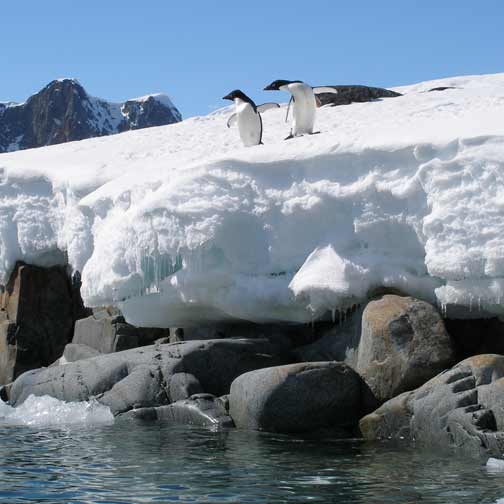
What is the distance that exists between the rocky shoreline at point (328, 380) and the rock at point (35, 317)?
8.00 feet

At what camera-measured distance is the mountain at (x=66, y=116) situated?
119000 mm

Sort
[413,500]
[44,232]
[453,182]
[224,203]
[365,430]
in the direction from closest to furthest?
[413,500] < [365,430] < [453,182] < [224,203] < [44,232]

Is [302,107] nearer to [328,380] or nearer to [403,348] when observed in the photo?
[403,348]

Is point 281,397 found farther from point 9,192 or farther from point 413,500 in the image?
point 9,192

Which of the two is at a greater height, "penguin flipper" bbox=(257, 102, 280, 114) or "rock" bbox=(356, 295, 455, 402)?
"penguin flipper" bbox=(257, 102, 280, 114)

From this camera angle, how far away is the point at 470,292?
9312 mm

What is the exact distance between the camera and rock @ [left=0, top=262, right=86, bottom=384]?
556 inches

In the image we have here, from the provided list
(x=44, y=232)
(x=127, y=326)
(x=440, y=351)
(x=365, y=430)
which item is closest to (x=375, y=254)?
(x=440, y=351)

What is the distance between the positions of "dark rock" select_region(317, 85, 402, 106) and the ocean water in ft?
44.8

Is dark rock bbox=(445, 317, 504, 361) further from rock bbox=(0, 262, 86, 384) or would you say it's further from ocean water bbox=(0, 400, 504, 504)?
rock bbox=(0, 262, 86, 384)

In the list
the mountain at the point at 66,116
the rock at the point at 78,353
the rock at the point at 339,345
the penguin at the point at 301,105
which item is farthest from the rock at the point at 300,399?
the mountain at the point at 66,116

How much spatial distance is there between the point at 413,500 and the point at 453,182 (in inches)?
171

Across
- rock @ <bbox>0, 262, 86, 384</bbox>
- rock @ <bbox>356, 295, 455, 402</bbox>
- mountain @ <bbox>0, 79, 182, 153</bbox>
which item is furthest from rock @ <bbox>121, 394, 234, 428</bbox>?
mountain @ <bbox>0, 79, 182, 153</bbox>

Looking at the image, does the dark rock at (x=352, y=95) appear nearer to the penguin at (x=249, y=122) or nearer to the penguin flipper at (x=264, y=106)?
the penguin flipper at (x=264, y=106)
